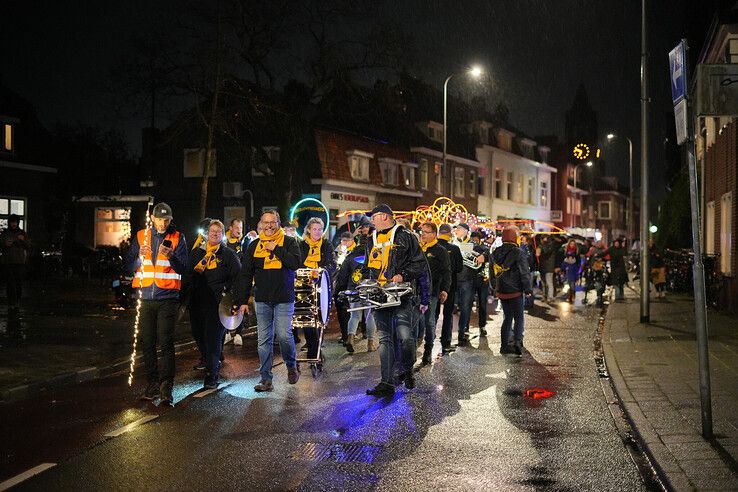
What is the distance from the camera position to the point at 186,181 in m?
43.4

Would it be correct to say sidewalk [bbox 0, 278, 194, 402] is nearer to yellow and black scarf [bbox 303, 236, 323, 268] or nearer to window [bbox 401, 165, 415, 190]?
yellow and black scarf [bbox 303, 236, 323, 268]

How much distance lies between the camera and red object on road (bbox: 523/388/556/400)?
364 inches

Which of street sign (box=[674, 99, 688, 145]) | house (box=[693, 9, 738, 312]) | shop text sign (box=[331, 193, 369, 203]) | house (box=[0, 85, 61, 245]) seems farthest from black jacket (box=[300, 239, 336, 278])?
shop text sign (box=[331, 193, 369, 203])

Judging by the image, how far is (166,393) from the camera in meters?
8.66

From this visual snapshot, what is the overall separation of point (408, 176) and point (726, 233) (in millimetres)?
28005

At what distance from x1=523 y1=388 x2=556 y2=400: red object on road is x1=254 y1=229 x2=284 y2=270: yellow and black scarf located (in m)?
3.09

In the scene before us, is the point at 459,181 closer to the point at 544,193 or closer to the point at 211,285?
the point at 544,193

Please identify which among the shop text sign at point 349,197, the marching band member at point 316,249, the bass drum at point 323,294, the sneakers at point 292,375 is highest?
the shop text sign at point 349,197

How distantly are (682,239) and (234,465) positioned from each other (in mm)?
27540

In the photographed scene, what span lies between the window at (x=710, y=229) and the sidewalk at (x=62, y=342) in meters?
14.3

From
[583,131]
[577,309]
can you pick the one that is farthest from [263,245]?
[583,131]

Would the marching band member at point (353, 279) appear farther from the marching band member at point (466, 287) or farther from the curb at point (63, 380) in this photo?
the curb at point (63, 380)

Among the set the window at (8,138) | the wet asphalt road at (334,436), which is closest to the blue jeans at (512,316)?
the wet asphalt road at (334,436)

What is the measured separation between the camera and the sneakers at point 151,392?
8.78 m
